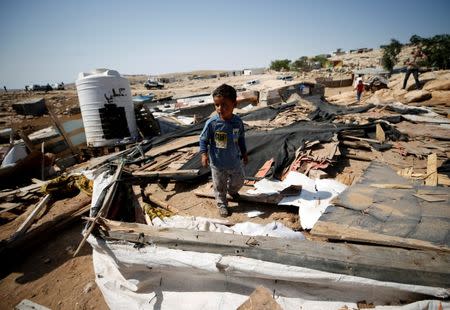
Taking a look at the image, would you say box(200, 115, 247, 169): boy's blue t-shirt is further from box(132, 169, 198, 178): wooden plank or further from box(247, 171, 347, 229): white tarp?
box(132, 169, 198, 178): wooden plank

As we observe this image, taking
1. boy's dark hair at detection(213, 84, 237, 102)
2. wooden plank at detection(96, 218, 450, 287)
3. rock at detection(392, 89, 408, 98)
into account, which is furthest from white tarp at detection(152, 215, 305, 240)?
rock at detection(392, 89, 408, 98)

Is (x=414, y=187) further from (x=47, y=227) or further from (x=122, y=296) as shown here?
(x=47, y=227)

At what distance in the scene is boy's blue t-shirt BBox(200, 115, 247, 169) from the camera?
3.49 metres

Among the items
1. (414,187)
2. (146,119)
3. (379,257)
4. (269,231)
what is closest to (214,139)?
(269,231)

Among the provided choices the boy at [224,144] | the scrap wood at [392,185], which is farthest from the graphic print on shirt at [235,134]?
the scrap wood at [392,185]

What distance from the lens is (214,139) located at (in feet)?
11.8

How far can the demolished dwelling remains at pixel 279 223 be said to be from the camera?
171cm

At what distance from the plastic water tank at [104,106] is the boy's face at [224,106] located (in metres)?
6.58

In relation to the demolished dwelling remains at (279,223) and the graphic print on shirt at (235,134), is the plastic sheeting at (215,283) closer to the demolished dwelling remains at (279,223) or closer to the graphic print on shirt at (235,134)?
the demolished dwelling remains at (279,223)

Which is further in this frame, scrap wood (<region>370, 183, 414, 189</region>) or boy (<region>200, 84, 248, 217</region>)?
boy (<region>200, 84, 248, 217</region>)

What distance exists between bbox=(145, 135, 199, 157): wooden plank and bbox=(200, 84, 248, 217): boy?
347cm

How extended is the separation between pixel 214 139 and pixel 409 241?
256cm

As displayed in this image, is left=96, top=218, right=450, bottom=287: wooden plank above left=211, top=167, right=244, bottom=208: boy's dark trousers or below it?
above

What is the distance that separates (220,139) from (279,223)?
4.80 feet
